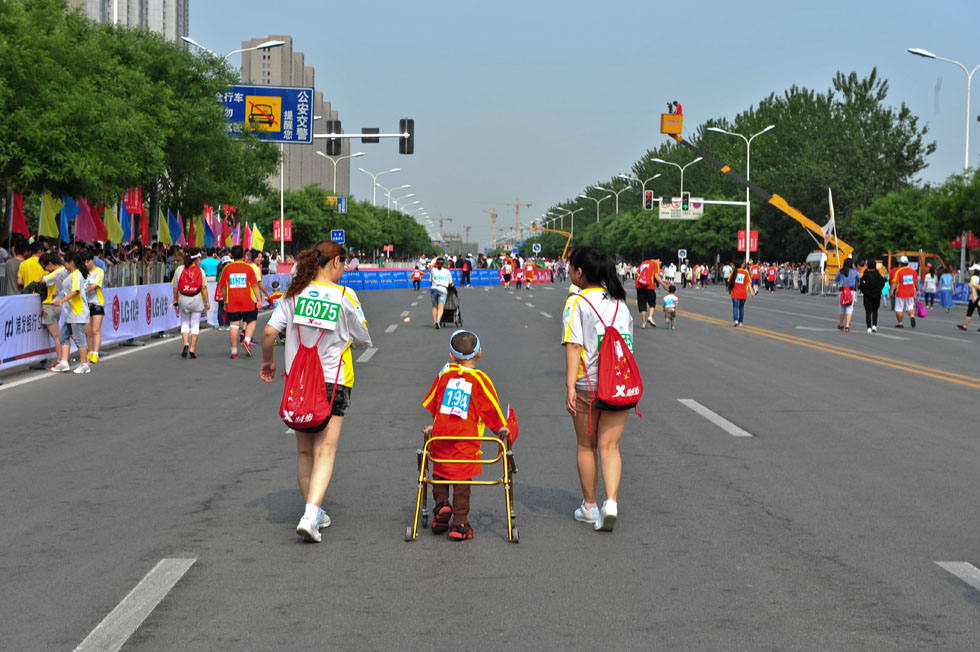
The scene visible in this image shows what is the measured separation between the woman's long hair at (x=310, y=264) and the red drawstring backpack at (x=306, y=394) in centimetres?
37

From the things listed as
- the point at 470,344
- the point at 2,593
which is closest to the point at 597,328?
the point at 470,344

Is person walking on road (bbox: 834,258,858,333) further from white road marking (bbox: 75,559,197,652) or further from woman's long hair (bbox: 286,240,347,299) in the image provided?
white road marking (bbox: 75,559,197,652)

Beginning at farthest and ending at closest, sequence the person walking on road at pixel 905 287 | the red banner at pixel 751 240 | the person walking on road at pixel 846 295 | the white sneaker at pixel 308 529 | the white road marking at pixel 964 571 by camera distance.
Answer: the red banner at pixel 751 240 < the person walking on road at pixel 905 287 < the person walking on road at pixel 846 295 < the white sneaker at pixel 308 529 < the white road marking at pixel 964 571

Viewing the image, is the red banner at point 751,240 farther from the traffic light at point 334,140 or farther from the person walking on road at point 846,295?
the person walking on road at point 846,295

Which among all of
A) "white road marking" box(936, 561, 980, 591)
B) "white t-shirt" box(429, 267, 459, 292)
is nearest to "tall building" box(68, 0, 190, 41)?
"white t-shirt" box(429, 267, 459, 292)

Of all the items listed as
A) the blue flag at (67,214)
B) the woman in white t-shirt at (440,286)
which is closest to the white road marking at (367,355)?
the woman in white t-shirt at (440,286)

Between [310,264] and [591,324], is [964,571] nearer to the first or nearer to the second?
[591,324]

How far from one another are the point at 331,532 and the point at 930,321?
29.7 m

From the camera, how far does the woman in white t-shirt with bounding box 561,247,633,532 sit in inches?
Answer: 254

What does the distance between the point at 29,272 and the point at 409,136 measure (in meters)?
18.8

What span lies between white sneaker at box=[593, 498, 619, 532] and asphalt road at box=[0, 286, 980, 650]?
0.06m

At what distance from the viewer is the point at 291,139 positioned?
125ft

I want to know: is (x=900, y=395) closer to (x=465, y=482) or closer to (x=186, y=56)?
(x=465, y=482)

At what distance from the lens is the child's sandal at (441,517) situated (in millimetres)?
6344
